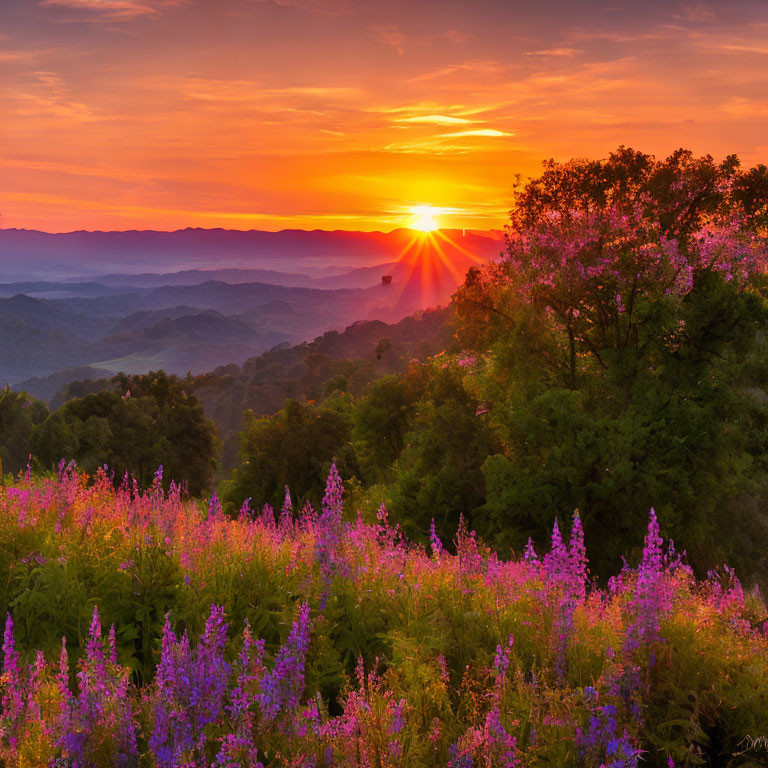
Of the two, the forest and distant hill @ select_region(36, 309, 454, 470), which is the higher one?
the forest

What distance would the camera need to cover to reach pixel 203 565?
5504 mm

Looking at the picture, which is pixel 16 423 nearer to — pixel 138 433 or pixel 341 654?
pixel 138 433

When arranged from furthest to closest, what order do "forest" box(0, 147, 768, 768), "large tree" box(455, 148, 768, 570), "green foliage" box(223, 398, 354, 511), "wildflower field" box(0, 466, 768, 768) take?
"green foliage" box(223, 398, 354, 511) → "large tree" box(455, 148, 768, 570) → "forest" box(0, 147, 768, 768) → "wildflower field" box(0, 466, 768, 768)

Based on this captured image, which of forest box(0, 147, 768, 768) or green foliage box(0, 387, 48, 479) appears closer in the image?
forest box(0, 147, 768, 768)

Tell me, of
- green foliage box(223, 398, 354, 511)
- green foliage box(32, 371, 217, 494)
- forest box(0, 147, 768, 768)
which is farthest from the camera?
green foliage box(32, 371, 217, 494)

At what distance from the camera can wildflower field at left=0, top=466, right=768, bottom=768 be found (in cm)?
343

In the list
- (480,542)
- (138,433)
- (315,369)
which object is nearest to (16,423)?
(138,433)

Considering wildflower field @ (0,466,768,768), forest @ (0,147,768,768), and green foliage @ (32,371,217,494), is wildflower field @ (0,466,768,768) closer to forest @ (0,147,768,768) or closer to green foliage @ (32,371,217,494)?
forest @ (0,147,768,768)

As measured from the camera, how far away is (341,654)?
16.2ft

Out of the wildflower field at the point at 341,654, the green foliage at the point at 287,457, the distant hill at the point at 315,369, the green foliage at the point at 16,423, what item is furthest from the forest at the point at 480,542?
the distant hill at the point at 315,369

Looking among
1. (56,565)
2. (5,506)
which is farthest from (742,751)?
(5,506)

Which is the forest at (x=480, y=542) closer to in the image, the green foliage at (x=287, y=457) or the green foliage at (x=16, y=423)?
the green foliage at (x=287, y=457)

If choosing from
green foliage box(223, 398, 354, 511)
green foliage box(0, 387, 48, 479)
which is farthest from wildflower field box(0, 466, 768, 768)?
Answer: green foliage box(0, 387, 48, 479)

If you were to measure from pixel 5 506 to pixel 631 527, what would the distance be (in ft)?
A: 46.8
